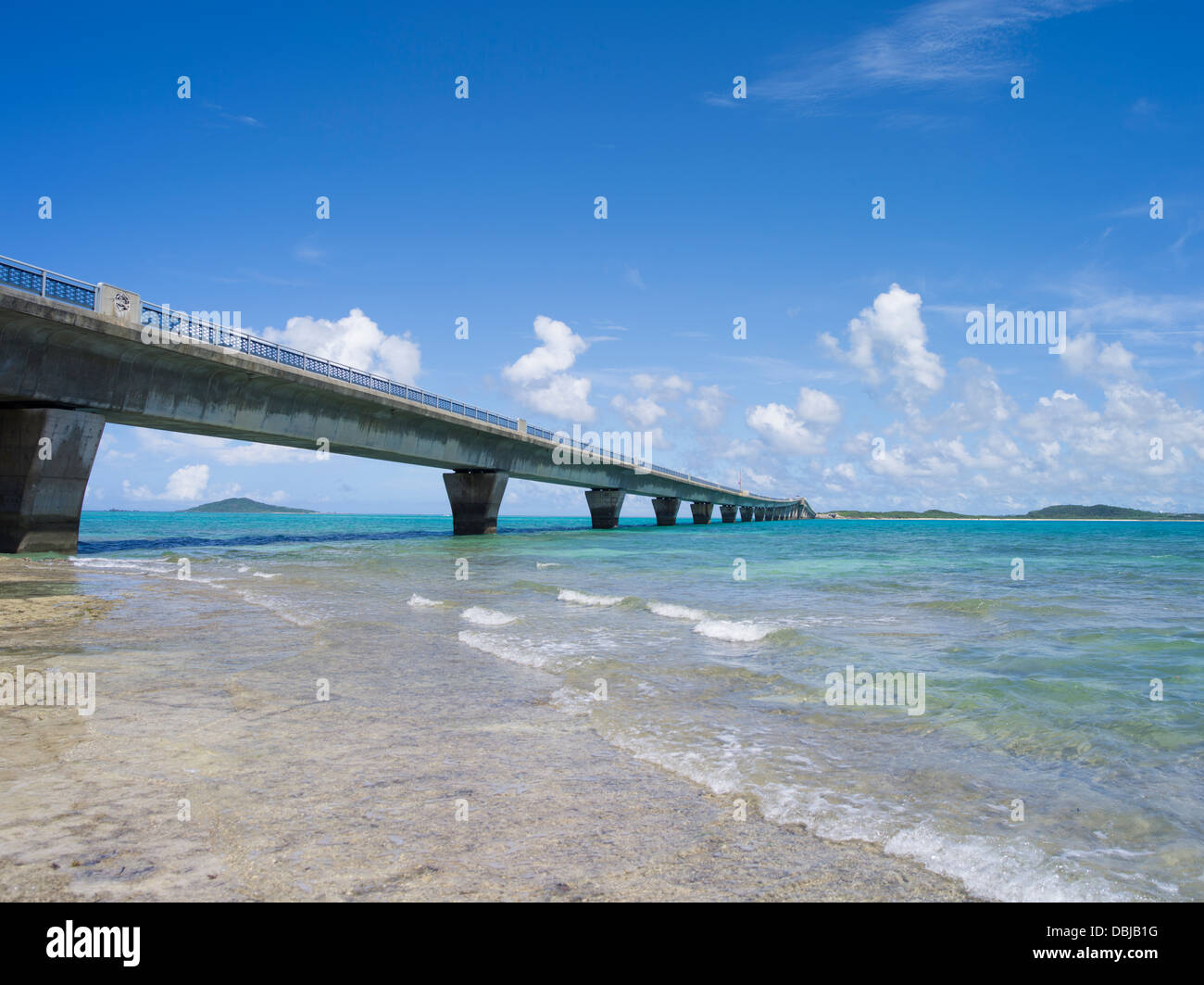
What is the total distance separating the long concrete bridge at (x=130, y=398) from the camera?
81.0ft

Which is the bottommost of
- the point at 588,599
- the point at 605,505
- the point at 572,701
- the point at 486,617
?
the point at 588,599

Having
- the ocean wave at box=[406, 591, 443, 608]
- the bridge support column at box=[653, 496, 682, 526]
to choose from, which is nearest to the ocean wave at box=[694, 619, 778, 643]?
the ocean wave at box=[406, 591, 443, 608]

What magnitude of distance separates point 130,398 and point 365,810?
2992 centimetres

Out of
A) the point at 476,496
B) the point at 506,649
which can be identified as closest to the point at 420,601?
the point at 506,649

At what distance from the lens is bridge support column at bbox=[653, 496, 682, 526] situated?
105 metres

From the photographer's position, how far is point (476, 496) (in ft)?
188

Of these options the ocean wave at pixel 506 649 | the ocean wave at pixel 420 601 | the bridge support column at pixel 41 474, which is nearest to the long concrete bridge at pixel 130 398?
the bridge support column at pixel 41 474

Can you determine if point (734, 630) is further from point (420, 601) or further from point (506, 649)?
point (420, 601)

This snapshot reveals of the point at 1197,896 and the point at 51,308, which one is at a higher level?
the point at 51,308

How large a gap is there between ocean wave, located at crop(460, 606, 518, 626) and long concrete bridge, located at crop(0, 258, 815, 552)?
19118 millimetres
